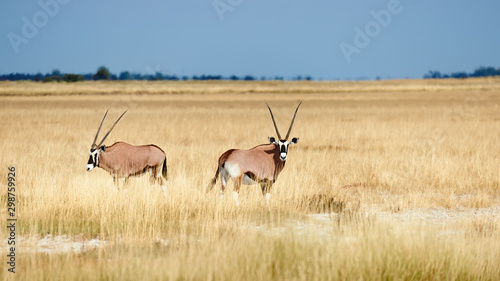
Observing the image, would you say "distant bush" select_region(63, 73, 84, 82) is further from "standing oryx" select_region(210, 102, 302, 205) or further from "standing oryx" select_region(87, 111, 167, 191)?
"standing oryx" select_region(210, 102, 302, 205)

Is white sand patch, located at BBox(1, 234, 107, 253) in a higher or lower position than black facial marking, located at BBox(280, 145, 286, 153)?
lower

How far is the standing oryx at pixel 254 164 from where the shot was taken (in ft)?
29.2

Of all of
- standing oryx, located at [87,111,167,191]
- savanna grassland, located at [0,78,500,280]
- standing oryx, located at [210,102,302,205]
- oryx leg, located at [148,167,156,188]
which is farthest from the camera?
oryx leg, located at [148,167,156,188]

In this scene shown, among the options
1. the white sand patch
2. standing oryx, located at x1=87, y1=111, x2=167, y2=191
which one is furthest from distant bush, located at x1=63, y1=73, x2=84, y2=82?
the white sand patch

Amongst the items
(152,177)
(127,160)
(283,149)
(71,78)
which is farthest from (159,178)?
(71,78)

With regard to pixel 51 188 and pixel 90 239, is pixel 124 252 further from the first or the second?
pixel 51 188

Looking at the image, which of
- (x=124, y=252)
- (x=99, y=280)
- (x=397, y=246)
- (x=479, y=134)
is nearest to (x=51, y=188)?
(x=124, y=252)

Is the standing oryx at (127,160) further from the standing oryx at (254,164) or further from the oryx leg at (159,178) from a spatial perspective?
the standing oryx at (254,164)

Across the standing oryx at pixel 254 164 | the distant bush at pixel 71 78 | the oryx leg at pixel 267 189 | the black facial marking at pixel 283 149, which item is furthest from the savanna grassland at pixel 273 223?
the distant bush at pixel 71 78

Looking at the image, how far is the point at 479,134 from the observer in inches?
937

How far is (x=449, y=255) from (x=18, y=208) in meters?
6.48

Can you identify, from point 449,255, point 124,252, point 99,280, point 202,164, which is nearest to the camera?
point 99,280

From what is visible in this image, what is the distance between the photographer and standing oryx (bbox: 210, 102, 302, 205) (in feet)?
29.2

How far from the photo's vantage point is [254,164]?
9070mm
